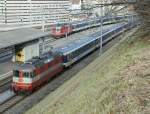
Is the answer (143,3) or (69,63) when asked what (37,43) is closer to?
(69,63)

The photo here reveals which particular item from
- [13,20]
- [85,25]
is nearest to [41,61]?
[85,25]

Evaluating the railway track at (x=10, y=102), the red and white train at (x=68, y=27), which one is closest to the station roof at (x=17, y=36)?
the railway track at (x=10, y=102)

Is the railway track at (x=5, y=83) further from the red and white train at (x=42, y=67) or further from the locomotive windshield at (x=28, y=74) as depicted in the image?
the locomotive windshield at (x=28, y=74)

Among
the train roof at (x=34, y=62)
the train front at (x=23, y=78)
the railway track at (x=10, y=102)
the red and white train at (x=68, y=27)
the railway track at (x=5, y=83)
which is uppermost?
the red and white train at (x=68, y=27)

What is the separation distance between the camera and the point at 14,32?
3619 centimetres

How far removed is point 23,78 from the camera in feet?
84.0

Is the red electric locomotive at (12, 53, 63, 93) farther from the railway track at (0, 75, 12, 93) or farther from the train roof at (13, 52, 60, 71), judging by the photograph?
the railway track at (0, 75, 12, 93)

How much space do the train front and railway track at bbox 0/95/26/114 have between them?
2.24ft

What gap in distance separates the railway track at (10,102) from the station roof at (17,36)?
539 cm

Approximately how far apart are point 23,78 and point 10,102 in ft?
8.55

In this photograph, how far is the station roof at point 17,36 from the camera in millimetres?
30359

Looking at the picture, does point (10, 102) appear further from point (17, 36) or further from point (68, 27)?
point (68, 27)

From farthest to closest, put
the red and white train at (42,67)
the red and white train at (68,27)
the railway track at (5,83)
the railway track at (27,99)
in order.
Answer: the red and white train at (68,27)
the railway track at (5,83)
the red and white train at (42,67)
the railway track at (27,99)

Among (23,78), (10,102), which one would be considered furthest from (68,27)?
(10,102)
